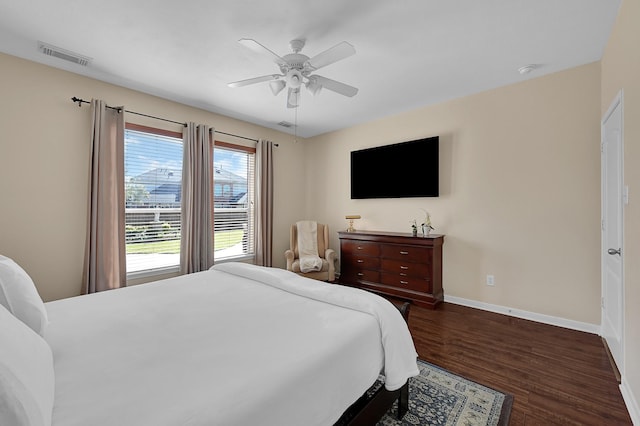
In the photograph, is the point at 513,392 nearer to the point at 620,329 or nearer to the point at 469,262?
the point at 620,329

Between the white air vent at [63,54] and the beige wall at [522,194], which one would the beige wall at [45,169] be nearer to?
the white air vent at [63,54]

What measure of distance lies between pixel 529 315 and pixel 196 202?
4237 millimetres

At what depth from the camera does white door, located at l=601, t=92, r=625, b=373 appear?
2.02m

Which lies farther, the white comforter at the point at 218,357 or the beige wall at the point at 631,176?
the beige wall at the point at 631,176

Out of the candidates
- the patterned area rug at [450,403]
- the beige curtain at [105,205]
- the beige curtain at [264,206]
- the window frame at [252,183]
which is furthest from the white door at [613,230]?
the beige curtain at [105,205]

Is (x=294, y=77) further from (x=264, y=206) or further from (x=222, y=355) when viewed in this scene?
(x=264, y=206)

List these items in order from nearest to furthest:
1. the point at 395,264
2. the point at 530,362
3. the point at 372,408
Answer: the point at 372,408 < the point at 530,362 < the point at 395,264

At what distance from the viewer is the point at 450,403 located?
5.85 ft

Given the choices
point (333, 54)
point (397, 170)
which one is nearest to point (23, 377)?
point (333, 54)

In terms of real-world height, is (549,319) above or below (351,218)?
below

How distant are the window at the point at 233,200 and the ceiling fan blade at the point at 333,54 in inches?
97.6

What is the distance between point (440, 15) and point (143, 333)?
2808 mm

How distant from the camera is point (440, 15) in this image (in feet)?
6.82

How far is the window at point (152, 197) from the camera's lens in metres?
3.36
